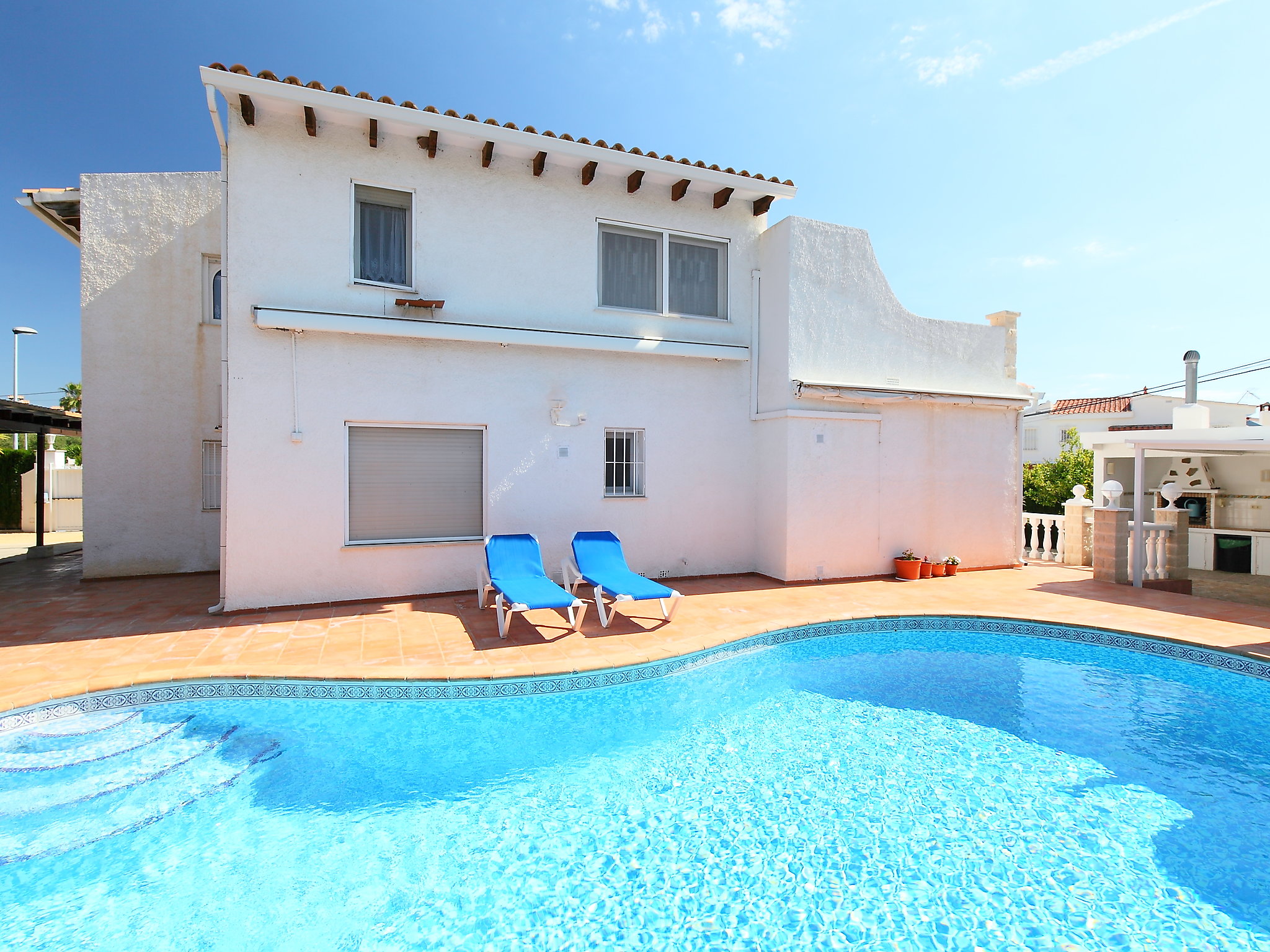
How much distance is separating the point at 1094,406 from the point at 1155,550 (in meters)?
35.6

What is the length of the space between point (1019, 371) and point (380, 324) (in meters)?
13.3

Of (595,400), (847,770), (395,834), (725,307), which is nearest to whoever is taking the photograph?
(395,834)

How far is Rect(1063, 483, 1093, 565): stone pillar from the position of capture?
44.3 feet

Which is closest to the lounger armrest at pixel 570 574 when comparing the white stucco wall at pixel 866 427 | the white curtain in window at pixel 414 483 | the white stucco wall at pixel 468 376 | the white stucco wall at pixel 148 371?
the white stucco wall at pixel 468 376

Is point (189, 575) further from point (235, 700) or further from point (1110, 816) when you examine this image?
point (1110, 816)

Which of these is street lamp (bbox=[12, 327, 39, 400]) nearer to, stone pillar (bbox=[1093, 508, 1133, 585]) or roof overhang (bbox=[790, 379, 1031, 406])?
roof overhang (bbox=[790, 379, 1031, 406])

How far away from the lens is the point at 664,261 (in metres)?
10.9

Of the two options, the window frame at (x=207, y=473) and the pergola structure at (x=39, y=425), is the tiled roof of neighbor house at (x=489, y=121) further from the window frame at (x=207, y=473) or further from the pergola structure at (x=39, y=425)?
the pergola structure at (x=39, y=425)

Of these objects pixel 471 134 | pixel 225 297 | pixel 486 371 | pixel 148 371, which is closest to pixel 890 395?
pixel 486 371

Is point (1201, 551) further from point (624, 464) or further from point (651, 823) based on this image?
point (651, 823)

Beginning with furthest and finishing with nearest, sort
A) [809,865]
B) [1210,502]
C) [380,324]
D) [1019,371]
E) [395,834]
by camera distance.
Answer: [1210,502]
[1019,371]
[380,324]
[395,834]
[809,865]

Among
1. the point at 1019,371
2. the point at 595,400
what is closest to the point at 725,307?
the point at 595,400

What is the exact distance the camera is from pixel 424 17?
11055 mm

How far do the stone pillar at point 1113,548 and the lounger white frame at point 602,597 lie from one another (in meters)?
8.55
